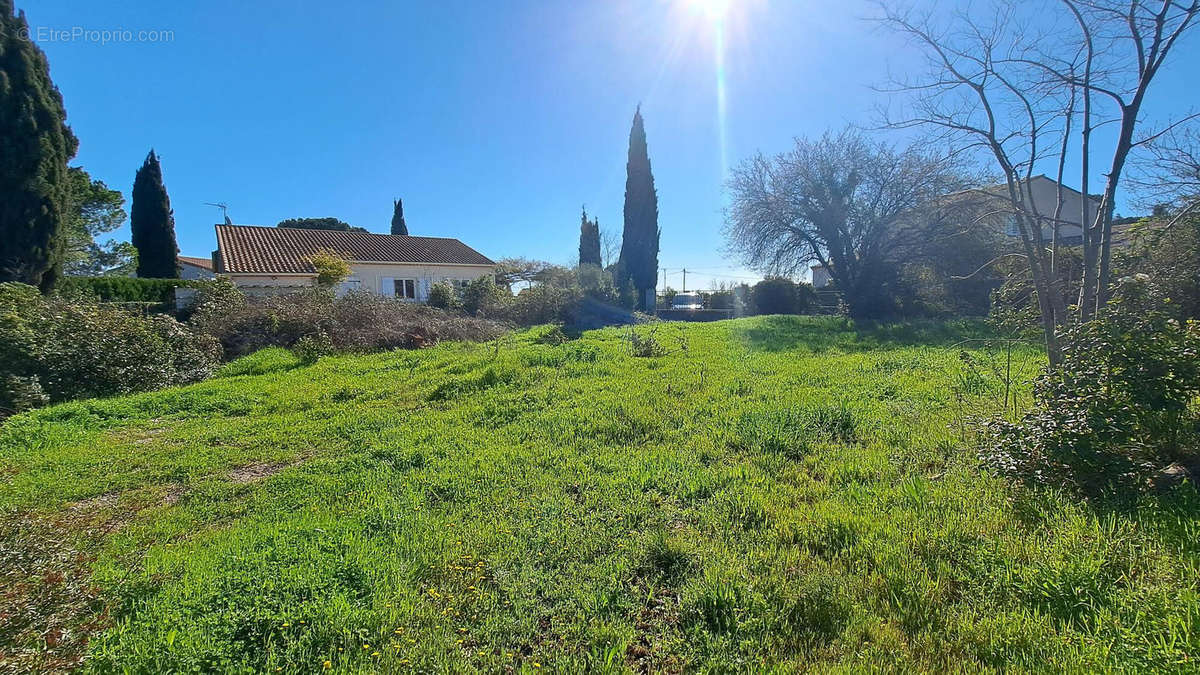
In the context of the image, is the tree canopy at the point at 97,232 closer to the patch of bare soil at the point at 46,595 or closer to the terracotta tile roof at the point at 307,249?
the terracotta tile roof at the point at 307,249

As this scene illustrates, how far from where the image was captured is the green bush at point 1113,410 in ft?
8.76

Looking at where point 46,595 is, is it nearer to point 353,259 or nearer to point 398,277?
point 353,259

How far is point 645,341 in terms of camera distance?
10836 mm

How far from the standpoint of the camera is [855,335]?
41.3ft

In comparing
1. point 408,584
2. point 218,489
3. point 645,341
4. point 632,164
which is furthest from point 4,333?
point 632,164

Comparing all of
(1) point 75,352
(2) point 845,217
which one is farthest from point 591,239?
(1) point 75,352

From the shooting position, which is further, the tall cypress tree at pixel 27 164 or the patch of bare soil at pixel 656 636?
the tall cypress tree at pixel 27 164

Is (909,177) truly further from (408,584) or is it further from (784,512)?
(408,584)

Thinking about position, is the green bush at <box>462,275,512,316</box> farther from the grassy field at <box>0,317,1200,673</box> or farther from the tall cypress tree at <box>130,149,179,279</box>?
the tall cypress tree at <box>130,149,179,279</box>

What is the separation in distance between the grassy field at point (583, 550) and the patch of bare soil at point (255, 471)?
0.10ft

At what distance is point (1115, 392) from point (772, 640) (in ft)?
8.72

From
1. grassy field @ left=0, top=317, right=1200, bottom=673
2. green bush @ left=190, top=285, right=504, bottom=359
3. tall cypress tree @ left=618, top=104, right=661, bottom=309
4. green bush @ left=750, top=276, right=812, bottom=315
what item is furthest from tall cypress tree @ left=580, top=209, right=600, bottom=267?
grassy field @ left=0, top=317, right=1200, bottom=673

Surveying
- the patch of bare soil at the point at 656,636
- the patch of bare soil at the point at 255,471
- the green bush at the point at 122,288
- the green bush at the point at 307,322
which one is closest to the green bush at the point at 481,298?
the green bush at the point at 307,322

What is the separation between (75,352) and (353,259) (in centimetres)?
1746
